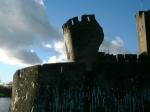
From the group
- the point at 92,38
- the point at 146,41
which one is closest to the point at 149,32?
the point at 146,41

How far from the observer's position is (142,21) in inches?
1239

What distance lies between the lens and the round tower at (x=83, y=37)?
19.6m

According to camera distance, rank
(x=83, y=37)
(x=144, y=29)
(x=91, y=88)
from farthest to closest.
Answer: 1. (x=144, y=29)
2. (x=83, y=37)
3. (x=91, y=88)

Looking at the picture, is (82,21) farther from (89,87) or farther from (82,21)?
(89,87)

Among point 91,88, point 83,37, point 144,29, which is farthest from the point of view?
point 144,29

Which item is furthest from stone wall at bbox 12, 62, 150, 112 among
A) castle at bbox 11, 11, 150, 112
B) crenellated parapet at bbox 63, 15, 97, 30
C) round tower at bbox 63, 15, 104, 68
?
crenellated parapet at bbox 63, 15, 97, 30

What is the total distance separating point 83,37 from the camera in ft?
65.4

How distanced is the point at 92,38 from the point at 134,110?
4881mm

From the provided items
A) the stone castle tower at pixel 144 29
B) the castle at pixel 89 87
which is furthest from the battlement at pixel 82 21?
the stone castle tower at pixel 144 29

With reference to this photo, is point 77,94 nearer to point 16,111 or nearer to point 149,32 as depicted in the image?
point 16,111

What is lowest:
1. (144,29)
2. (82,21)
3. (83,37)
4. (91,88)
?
(91,88)

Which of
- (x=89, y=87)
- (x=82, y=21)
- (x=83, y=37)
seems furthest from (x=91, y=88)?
(x=82, y=21)

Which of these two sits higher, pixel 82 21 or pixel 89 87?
pixel 82 21

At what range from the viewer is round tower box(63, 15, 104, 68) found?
19.6 m
